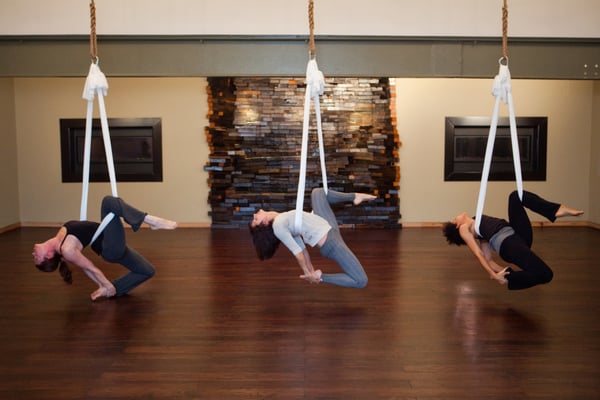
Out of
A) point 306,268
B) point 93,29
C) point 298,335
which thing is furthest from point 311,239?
point 93,29

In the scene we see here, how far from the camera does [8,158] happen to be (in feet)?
27.7

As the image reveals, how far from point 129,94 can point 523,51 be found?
5.70m

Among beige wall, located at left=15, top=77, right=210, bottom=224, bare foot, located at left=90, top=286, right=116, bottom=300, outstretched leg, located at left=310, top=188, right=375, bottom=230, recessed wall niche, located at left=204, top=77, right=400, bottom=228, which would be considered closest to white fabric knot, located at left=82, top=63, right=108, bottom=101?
bare foot, located at left=90, top=286, right=116, bottom=300

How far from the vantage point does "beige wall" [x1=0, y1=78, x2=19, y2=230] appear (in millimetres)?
8266

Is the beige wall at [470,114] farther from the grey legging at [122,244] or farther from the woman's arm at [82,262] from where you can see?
the woman's arm at [82,262]

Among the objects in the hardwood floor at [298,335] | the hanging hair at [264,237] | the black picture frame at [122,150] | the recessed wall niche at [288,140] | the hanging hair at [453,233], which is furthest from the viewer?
the black picture frame at [122,150]

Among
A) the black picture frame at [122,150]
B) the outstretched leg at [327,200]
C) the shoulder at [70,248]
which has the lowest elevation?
the shoulder at [70,248]

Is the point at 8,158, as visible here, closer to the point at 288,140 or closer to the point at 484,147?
the point at 288,140

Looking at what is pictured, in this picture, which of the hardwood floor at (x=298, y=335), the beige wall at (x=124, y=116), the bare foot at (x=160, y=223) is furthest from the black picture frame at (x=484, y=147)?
the bare foot at (x=160, y=223)

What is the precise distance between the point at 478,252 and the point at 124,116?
5.84m

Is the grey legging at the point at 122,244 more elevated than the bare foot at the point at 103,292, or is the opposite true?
the grey legging at the point at 122,244

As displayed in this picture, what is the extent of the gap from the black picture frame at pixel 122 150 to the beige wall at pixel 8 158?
2.20ft

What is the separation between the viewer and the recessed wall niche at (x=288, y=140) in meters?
8.52

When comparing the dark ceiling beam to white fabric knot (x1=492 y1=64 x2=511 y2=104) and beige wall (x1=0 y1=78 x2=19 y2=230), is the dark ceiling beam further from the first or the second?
beige wall (x1=0 y1=78 x2=19 y2=230)
